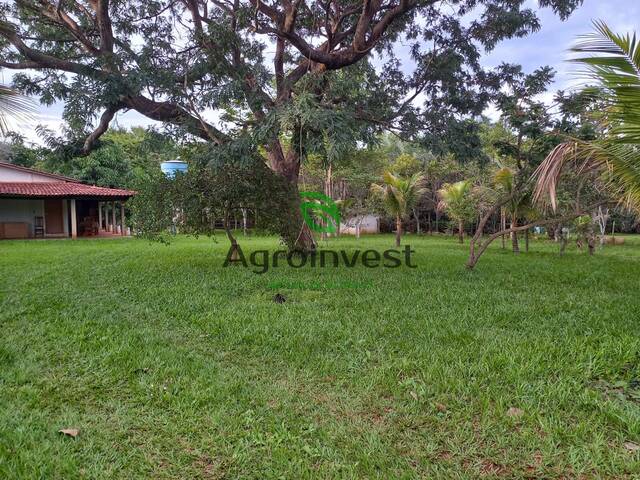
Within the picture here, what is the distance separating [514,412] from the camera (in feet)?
8.02

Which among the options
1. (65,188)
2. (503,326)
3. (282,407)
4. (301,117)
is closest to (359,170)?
(65,188)

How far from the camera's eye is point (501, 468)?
1.99 meters

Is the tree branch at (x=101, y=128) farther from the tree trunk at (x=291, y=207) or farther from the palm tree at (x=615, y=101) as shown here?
the palm tree at (x=615, y=101)

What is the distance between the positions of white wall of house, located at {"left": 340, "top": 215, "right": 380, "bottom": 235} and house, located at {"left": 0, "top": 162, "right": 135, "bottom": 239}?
11253mm

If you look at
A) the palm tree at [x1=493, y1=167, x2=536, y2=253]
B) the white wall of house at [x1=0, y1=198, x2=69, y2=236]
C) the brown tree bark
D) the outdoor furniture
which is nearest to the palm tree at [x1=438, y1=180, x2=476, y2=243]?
the palm tree at [x1=493, y1=167, x2=536, y2=253]

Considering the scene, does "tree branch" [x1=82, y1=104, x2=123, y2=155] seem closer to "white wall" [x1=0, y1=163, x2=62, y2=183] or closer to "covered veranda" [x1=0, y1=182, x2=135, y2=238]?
"covered veranda" [x1=0, y1=182, x2=135, y2=238]

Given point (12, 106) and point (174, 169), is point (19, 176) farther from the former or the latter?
point (12, 106)

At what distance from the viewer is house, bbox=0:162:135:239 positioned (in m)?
17.4

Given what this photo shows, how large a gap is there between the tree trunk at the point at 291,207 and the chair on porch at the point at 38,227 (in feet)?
50.4

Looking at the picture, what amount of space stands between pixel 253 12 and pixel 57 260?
745 cm

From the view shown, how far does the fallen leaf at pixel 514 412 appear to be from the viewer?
2406 millimetres

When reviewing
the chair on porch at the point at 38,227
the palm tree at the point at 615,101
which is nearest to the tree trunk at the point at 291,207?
the palm tree at the point at 615,101

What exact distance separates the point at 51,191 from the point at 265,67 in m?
13.7

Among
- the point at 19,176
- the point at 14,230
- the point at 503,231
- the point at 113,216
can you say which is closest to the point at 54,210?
the point at 19,176
